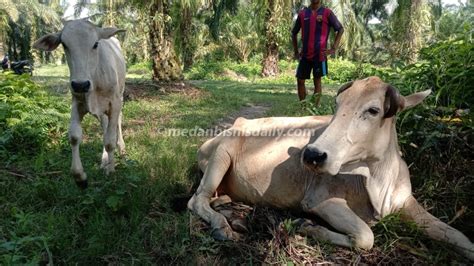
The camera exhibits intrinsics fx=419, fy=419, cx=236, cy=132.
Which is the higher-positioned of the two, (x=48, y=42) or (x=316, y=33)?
(x=316, y=33)

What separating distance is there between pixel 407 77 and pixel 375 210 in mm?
1820

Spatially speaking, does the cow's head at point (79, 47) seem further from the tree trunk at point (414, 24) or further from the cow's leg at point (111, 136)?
the tree trunk at point (414, 24)

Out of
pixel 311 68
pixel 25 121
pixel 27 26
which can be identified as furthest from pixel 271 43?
pixel 27 26

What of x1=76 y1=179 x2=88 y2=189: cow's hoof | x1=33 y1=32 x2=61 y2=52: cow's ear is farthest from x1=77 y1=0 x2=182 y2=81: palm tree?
x1=76 y1=179 x2=88 y2=189: cow's hoof

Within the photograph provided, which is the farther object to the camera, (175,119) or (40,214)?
(175,119)

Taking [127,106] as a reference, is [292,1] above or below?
above

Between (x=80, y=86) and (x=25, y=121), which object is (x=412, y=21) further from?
(x=80, y=86)

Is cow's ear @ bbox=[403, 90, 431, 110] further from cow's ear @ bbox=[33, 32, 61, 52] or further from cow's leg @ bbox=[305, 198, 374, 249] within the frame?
cow's ear @ bbox=[33, 32, 61, 52]

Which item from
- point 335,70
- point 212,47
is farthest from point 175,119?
point 212,47

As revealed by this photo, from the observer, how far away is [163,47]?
36.3 ft

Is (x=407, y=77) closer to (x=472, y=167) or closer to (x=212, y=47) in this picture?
(x=472, y=167)

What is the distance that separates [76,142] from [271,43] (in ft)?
46.7

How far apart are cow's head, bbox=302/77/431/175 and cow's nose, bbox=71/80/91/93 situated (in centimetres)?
198

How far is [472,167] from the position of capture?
10.3 feet
